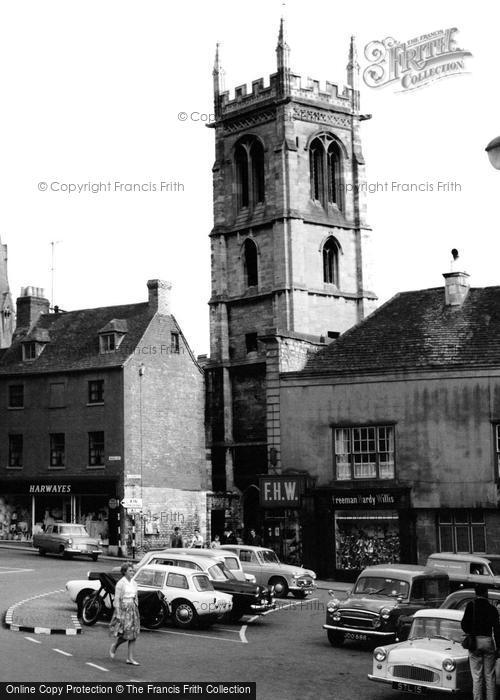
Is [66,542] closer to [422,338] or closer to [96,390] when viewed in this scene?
[96,390]

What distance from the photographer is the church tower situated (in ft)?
381

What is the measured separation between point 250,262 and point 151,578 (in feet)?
158

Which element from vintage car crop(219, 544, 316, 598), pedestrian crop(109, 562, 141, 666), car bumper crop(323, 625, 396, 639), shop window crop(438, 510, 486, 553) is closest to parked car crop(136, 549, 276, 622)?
car bumper crop(323, 625, 396, 639)

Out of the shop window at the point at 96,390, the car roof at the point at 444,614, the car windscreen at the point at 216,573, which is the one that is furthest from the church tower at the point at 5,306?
the car roof at the point at 444,614

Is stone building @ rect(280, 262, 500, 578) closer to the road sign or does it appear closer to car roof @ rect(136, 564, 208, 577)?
car roof @ rect(136, 564, 208, 577)

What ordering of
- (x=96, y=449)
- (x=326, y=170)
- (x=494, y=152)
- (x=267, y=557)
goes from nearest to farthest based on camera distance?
(x=494, y=152)
(x=267, y=557)
(x=96, y=449)
(x=326, y=170)

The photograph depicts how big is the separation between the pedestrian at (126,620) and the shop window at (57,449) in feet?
123

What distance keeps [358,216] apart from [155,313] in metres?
20.1

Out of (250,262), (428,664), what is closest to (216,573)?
(428,664)

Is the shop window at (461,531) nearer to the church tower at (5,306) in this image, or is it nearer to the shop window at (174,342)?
the shop window at (174,342)

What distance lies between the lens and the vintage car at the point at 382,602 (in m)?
23.6

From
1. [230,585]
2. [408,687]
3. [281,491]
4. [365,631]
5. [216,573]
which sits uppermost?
[281,491]

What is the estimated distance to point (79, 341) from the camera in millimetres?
59562

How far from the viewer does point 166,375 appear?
59.3 metres
